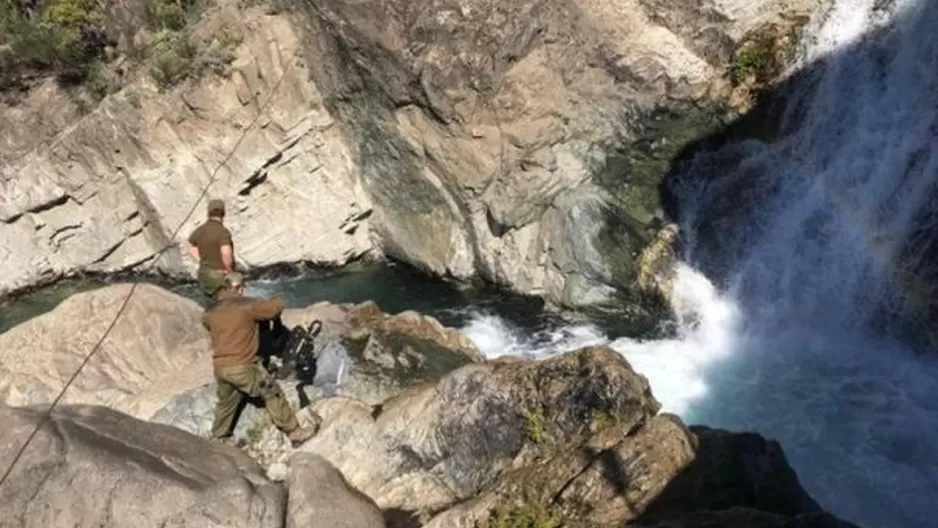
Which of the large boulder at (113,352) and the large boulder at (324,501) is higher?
the large boulder at (324,501)

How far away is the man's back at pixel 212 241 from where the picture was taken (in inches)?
379

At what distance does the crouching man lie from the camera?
8305mm

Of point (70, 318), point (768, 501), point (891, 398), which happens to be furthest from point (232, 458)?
→ point (891, 398)

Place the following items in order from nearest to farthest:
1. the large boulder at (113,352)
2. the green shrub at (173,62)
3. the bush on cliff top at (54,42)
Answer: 1. the large boulder at (113,352)
2. the green shrub at (173,62)
3. the bush on cliff top at (54,42)

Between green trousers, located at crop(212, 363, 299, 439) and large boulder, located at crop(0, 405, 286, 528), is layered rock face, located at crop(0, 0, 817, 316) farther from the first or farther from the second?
large boulder, located at crop(0, 405, 286, 528)

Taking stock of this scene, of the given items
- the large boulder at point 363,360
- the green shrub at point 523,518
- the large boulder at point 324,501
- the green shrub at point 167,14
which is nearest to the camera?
the large boulder at point 324,501

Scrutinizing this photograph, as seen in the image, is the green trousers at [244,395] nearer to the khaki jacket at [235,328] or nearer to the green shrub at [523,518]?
the khaki jacket at [235,328]

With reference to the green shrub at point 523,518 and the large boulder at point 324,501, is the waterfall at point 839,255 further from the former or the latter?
the large boulder at point 324,501

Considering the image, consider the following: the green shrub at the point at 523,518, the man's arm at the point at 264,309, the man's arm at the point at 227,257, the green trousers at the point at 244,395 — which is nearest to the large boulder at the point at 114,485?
the green trousers at the point at 244,395

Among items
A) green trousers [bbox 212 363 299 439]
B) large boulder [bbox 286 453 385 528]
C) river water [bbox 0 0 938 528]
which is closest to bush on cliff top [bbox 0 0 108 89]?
river water [bbox 0 0 938 528]

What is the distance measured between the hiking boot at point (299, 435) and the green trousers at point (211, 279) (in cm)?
192

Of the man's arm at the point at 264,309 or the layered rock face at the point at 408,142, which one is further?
the layered rock face at the point at 408,142

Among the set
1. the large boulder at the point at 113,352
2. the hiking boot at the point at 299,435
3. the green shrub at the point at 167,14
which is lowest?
the large boulder at the point at 113,352

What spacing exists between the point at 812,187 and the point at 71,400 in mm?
11797
